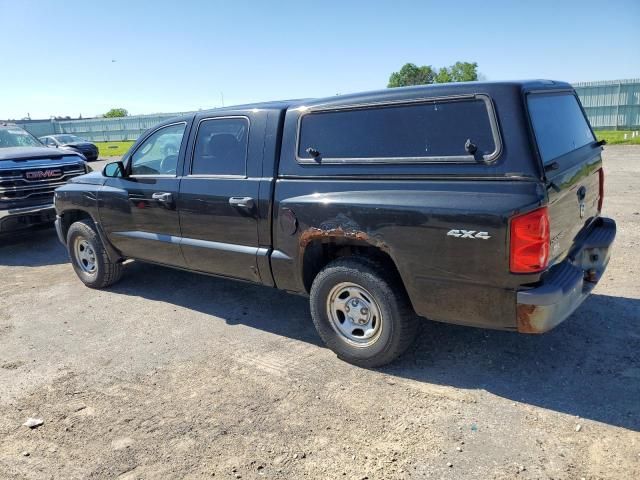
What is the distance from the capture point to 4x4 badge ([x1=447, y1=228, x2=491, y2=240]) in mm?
2986

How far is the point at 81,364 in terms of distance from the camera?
4156 millimetres

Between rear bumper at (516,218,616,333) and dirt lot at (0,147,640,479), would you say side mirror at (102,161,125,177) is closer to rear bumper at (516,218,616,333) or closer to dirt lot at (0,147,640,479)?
dirt lot at (0,147,640,479)

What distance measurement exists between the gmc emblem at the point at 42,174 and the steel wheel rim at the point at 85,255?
2.55 metres

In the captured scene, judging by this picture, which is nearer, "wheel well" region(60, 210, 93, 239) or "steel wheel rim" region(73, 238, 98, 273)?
"steel wheel rim" region(73, 238, 98, 273)

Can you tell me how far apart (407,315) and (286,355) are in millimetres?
1112

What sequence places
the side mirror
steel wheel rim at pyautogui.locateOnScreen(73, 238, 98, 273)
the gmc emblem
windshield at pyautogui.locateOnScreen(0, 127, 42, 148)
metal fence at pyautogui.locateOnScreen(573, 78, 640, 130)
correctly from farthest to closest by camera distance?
metal fence at pyautogui.locateOnScreen(573, 78, 640, 130), windshield at pyautogui.locateOnScreen(0, 127, 42, 148), the gmc emblem, steel wheel rim at pyautogui.locateOnScreen(73, 238, 98, 273), the side mirror

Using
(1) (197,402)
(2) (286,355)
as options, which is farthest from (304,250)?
(1) (197,402)

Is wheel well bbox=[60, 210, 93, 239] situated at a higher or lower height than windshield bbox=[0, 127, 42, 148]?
lower

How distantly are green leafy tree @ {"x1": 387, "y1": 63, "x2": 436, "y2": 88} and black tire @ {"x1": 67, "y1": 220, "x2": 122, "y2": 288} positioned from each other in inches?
3053

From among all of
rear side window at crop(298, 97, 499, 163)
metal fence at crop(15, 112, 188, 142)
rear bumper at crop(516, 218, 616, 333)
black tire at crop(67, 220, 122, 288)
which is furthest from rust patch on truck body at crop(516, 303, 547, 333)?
metal fence at crop(15, 112, 188, 142)

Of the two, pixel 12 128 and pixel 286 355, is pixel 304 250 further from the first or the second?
pixel 12 128

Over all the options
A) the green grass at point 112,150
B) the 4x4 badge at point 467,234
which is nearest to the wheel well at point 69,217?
the 4x4 badge at point 467,234

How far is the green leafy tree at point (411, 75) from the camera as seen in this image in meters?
79.7

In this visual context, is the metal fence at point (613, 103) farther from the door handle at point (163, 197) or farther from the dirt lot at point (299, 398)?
the door handle at point (163, 197)
